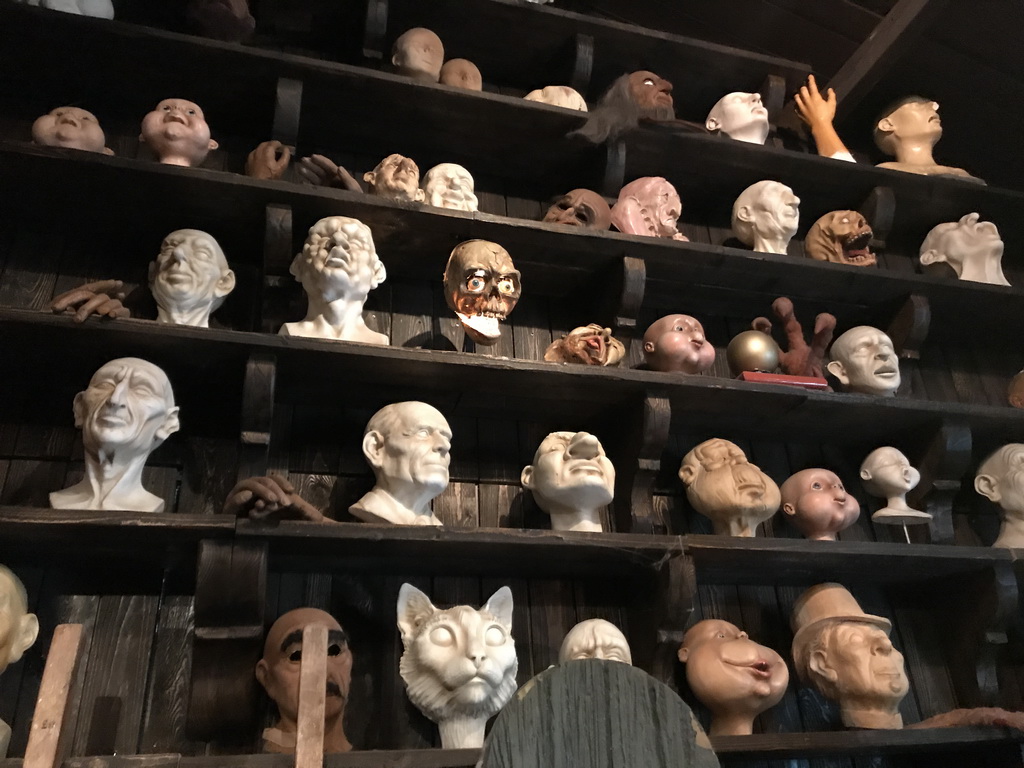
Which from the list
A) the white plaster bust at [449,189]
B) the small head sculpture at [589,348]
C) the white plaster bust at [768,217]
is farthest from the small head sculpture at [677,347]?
the white plaster bust at [449,189]

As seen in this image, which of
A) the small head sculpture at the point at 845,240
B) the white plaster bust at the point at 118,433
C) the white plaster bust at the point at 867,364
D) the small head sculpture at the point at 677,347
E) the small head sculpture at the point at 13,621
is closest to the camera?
the small head sculpture at the point at 13,621

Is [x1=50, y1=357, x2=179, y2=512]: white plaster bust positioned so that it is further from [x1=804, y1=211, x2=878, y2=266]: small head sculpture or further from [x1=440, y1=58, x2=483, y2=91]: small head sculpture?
[x1=804, y1=211, x2=878, y2=266]: small head sculpture

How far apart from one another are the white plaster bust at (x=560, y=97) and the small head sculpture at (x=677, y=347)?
501 mm

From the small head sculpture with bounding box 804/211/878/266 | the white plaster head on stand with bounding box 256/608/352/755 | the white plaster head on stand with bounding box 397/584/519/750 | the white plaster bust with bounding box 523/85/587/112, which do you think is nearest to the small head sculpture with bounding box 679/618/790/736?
the white plaster head on stand with bounding box 397/584/519/750

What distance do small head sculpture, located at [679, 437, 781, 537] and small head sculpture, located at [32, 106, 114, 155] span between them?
3.69 feet

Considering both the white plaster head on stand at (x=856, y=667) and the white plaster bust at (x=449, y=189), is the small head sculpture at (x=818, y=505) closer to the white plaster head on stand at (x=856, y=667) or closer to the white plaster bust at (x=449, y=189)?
the white plaster head on stand at (x=856, y=667)

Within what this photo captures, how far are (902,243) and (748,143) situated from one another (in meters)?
0.53

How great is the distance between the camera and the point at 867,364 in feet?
5.30

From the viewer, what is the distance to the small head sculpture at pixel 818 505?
1466 mm

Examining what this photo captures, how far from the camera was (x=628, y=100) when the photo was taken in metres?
1.68

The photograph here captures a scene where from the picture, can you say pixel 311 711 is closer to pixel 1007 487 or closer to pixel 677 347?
pixel 677 347

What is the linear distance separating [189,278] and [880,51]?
5.17ft

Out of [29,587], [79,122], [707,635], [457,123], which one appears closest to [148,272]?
[79,122]

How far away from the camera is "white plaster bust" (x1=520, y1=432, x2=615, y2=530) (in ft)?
4.34
